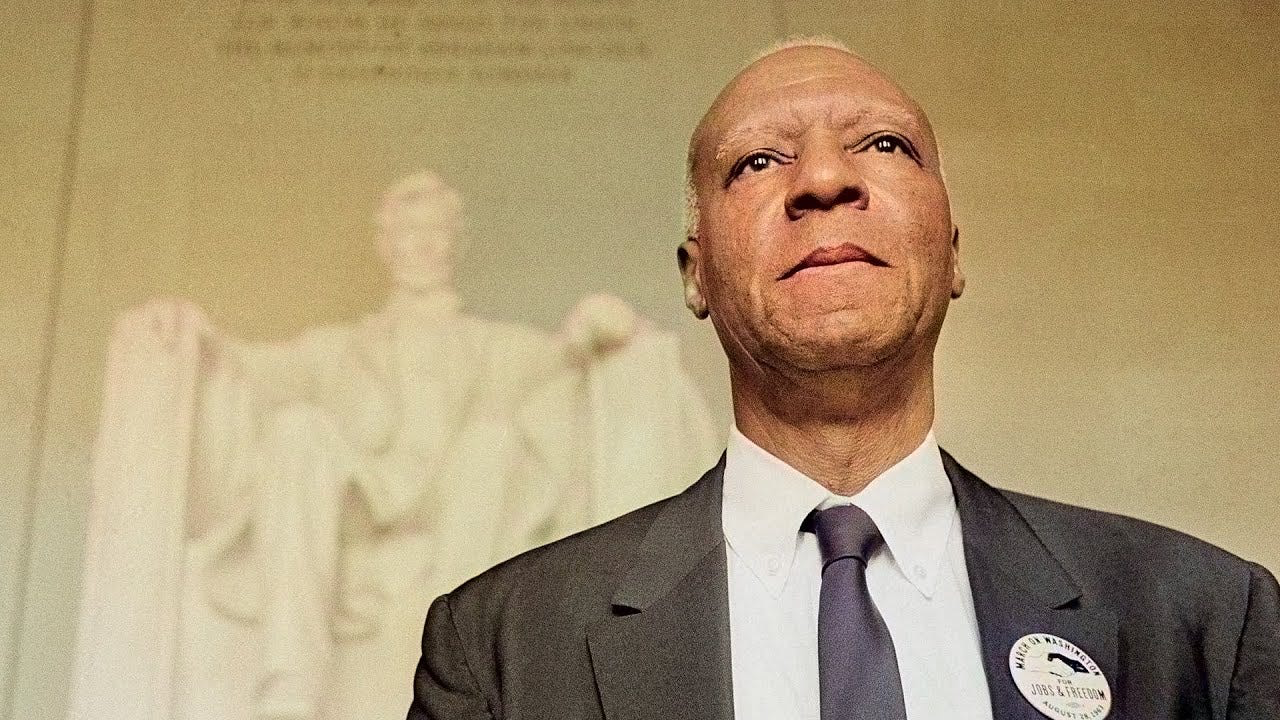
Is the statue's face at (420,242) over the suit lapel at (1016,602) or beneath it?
over

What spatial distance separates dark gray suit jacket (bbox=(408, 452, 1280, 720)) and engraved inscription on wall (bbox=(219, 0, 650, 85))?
39.0 inches

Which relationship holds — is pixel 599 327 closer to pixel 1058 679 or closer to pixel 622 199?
pixel 622 199

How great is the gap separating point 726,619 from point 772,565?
0.07 m

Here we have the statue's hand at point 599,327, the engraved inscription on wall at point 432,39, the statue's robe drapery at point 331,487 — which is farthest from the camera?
the engraved inscription on wall at point 432,39

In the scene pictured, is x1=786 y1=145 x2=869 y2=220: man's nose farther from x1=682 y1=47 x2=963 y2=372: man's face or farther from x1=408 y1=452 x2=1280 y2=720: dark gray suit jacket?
x1=408 y1=452 x2=1280 y2=720: dark gray suit jacket

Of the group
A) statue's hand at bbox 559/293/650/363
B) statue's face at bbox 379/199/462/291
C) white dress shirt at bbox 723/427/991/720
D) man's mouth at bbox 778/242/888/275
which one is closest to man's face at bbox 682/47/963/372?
man's mouth at bbox 778/242/888/275

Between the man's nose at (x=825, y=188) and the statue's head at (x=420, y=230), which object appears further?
the statue's head at (x=420, y=230)

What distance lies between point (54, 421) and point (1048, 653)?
1331mm

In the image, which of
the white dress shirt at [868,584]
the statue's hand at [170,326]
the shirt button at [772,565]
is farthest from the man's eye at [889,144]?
the statue's hand at [170,326]

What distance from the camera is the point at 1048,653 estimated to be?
101cm

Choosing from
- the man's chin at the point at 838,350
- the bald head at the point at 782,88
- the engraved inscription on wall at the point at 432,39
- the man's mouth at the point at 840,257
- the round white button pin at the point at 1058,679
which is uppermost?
the engraved inscription on wall at the point at 432,39

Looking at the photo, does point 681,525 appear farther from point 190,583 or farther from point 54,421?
point 54,421

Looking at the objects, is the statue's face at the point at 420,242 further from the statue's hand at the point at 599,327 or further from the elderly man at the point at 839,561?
the elderly man at the point at 839,561

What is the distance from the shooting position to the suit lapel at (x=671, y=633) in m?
1.01
